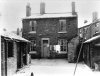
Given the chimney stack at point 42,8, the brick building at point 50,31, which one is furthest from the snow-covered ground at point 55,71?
the chimney stack at point 42,8

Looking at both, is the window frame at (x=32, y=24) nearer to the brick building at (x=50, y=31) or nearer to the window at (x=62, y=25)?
the brick building at (x=50, y=31)

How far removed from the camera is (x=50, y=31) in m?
21.8

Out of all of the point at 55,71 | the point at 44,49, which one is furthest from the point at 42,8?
the point at 55,71

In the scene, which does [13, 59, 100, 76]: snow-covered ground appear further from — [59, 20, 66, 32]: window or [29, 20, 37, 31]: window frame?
[29, 20, 37, 31]: window frame

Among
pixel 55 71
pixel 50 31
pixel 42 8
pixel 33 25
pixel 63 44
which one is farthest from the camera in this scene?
pixel 42 8

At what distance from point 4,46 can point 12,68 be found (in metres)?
2.37

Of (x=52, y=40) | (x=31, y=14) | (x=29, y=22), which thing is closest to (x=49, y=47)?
(x=52, y=40)

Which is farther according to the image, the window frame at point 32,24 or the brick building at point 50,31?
the window frame at point 32,24

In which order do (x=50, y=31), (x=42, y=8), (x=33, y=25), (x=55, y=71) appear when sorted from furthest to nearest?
(x=42, y=8) < (x=33, y=25) < (x=50, y=31) < (x=55, y=71)

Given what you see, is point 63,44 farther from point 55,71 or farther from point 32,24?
point 55,71

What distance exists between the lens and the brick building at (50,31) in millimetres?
21375

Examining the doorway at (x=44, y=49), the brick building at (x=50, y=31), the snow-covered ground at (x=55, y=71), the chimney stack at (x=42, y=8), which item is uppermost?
the chimney stack at (x=42, y=8)

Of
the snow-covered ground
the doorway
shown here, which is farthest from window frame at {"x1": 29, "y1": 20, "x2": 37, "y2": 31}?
the snow-covered ground

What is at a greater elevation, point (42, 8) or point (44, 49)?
point (42, 8)
